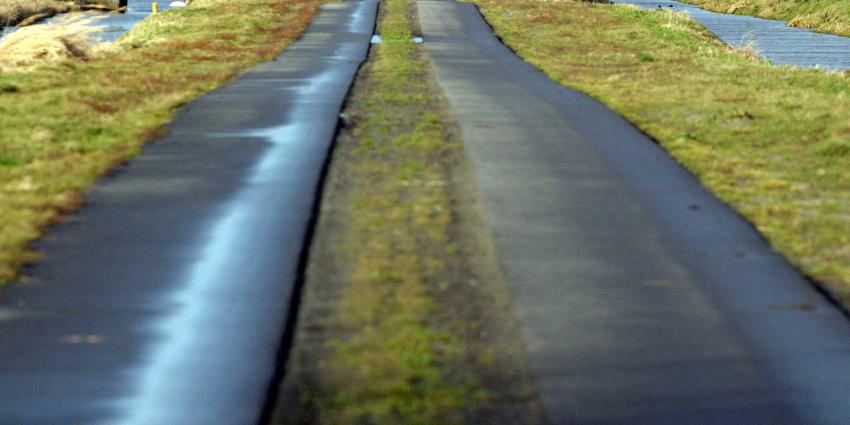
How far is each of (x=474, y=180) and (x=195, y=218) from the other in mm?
3562

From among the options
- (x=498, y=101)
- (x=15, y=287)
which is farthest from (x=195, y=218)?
(x=498, y=101)

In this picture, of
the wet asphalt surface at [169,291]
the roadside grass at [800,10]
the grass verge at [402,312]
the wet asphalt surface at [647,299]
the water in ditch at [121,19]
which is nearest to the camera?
the grass verge at [402,312]

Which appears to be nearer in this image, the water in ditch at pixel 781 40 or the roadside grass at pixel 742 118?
the roadside grass at pixel 742 118

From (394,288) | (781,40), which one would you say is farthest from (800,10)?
(394,288)

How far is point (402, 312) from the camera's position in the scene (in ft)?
31.6

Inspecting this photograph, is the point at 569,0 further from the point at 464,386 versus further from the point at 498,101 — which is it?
the point at 464,386

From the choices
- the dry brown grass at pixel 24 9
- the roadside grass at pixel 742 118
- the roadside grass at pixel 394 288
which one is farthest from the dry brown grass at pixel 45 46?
the dry brown grass at pixel 24 9

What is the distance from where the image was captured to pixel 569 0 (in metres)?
62.7

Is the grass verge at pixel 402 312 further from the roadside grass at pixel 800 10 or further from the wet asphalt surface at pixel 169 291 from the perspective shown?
the roadside grass at pixel 800 10

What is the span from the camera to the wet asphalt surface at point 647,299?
8.03 m

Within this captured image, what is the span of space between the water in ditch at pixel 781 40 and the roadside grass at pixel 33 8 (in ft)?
88.5

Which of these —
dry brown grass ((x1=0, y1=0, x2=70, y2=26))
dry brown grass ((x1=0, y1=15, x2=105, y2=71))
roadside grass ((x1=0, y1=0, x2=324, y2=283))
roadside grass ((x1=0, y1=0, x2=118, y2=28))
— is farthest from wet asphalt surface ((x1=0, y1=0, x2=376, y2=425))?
dry brown grass ((x1=0, y1=0, x2=70, y2=26))

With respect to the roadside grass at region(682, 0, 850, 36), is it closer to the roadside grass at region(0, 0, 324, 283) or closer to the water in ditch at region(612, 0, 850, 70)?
the water in ditch at region(612, 0, 850, 70)

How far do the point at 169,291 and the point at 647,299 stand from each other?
3905 millimetres
